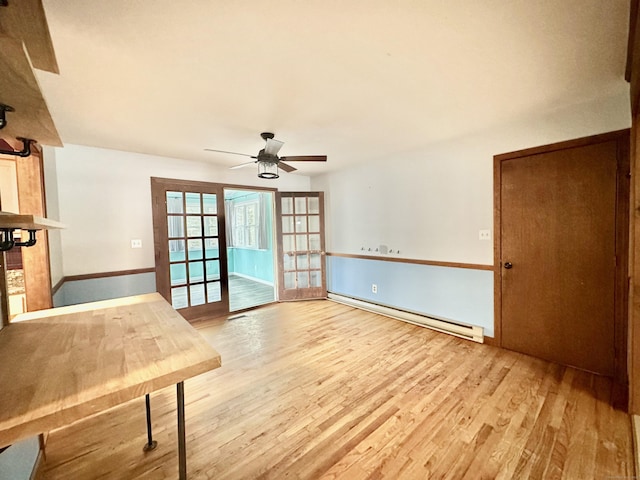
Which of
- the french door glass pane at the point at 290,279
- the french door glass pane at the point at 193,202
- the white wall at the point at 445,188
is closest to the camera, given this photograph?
the white wall at the point at 445,188

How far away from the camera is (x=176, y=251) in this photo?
3.65 m

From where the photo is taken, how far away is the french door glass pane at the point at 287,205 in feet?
15.4

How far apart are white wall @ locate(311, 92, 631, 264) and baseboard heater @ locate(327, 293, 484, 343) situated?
0.76m

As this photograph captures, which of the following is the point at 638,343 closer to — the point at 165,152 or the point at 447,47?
the point at 447,47

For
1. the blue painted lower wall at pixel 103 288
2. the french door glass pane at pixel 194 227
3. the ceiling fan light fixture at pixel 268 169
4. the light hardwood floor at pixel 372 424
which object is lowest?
the light hardwood floor at pixel 372 424

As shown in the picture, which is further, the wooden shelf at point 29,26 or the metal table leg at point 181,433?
the metal table leg at point 181,433

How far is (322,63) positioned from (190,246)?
3.03m

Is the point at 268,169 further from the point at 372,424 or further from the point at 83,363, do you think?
the point at 372,424

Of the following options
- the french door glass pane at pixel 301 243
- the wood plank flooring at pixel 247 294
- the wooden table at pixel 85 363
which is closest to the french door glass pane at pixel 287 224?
the french door glass pane at pixel 301 243

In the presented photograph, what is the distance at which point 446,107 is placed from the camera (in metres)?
2.29

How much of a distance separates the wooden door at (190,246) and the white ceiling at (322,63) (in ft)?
3.25

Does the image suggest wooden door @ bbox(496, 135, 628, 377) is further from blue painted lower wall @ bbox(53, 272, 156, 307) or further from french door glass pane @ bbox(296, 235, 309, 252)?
blue painted lower wall @ bbox(53, 272, 156, 307)

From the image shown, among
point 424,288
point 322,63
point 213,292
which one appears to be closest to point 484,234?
point 424,288

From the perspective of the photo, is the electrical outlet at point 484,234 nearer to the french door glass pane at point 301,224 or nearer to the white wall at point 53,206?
the french door glass pane at point 301,224
